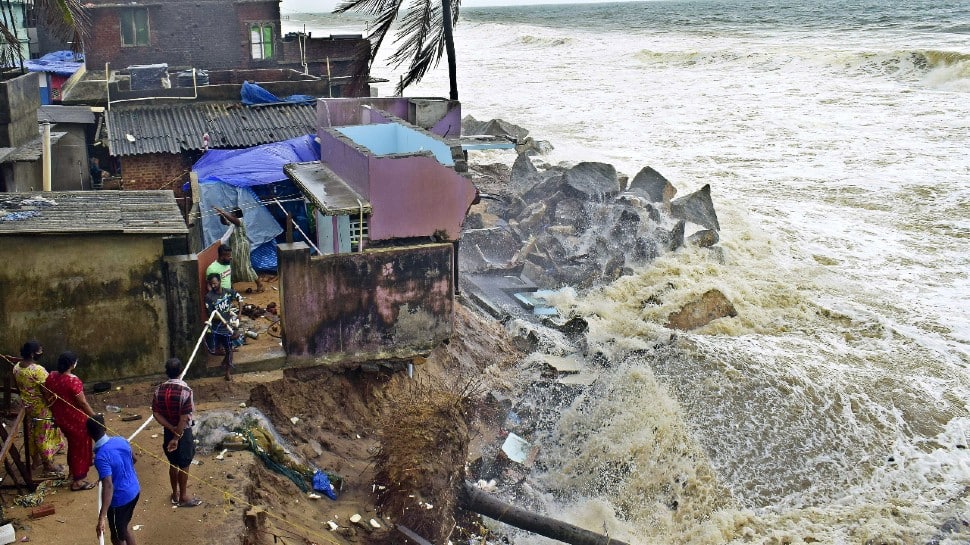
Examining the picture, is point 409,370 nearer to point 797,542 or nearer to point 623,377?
point 623,377

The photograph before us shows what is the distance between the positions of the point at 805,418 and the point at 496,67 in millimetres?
49132

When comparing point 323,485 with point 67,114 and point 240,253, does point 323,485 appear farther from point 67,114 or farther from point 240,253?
point 67,114

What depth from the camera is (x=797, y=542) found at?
28.2 ft

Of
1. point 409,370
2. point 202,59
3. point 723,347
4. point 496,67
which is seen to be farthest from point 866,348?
point 496,67

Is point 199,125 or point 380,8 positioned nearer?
point 380,8

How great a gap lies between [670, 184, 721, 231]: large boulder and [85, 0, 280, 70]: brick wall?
42.6 feet

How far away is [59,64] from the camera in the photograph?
82.3 feet

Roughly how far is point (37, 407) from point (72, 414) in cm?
32

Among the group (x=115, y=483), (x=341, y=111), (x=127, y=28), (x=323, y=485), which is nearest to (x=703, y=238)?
(x=341, y=111)

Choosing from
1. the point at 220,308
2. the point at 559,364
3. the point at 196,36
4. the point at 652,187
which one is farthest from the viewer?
the point at 196,36

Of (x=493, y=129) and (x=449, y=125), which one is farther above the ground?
(x=449, y=125)

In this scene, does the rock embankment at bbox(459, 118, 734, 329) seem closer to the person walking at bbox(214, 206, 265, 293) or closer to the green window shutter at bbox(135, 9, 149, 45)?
the person walking at bbox(214, 206, 265, 293)

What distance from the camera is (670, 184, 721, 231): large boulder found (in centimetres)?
1769

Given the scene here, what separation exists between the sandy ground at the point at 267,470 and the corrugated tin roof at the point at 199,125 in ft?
16.9
